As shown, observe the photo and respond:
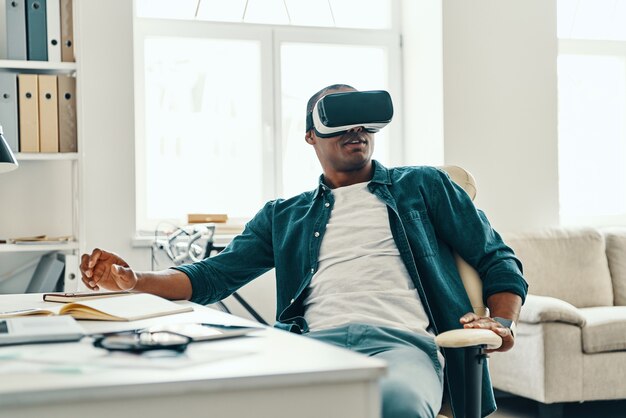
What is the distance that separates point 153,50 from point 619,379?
106 inches

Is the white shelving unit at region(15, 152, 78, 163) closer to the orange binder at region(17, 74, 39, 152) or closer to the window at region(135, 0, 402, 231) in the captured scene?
the orange binder at region(17, 74, 39, 152)

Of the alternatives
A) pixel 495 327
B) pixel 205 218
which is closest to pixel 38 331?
pixel 495 327

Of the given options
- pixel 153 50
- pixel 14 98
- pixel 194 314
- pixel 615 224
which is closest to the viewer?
pixel 194 314

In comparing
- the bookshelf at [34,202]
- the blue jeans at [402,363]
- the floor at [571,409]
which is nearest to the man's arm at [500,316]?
the blue jeans at [402,363]

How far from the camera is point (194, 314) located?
1688mm

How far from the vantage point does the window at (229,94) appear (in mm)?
4566

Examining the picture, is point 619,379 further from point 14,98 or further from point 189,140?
point 14,98

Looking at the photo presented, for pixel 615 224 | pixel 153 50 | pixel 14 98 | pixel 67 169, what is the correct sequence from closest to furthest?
pixel 14 98 < pixel 67 169 < pixel 153 50 < pixel 615 224

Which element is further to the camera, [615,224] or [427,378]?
[615,224]

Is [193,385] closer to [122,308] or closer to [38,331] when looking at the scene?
[38,331]

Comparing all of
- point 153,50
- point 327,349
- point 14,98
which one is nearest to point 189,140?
point 153,50

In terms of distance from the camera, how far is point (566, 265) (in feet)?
14.2

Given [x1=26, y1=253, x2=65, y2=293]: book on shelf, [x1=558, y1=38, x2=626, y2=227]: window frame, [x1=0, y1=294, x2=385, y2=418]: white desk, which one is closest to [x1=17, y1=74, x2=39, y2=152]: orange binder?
[x1=26, y1=253, x2=65, y2=293]: book on shelf

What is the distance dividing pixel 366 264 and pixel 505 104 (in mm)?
2657
